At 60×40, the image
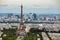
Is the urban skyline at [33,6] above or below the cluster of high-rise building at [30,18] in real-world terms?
above

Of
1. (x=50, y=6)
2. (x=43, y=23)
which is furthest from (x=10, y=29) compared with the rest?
(x=50, y=6)

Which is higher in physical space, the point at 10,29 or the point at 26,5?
the point at 26,5

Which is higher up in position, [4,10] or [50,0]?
[50,0]

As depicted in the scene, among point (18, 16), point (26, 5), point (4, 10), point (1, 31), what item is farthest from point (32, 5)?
point (1, 31)

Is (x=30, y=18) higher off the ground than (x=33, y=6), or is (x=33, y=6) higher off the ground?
(x=33, y=6)

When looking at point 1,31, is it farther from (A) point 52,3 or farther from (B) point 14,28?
(A) point 52,3

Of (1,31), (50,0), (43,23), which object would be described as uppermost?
(50,0)

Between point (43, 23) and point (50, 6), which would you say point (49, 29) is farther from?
point (50, 6)

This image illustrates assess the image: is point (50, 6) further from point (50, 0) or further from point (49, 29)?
point (49, 29)

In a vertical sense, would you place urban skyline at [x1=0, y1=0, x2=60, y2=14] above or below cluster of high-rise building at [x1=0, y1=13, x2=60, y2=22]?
above
